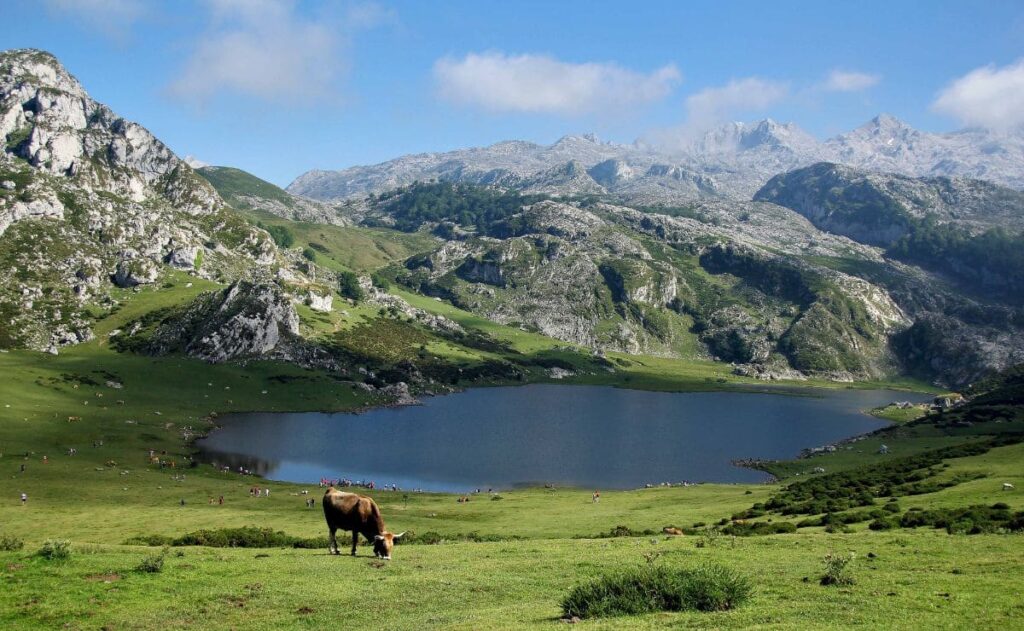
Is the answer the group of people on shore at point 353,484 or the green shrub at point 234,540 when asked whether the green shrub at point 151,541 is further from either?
the group of people on shore at point 353,484

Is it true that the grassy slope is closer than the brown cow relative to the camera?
Yes

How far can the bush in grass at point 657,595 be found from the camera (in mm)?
20984

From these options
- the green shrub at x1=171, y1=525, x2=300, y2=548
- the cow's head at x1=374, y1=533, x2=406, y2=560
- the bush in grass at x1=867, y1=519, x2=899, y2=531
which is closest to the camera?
the cow's head at x1=374, y1=533, x2=406, y2=560

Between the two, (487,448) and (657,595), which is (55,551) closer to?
(657,595)

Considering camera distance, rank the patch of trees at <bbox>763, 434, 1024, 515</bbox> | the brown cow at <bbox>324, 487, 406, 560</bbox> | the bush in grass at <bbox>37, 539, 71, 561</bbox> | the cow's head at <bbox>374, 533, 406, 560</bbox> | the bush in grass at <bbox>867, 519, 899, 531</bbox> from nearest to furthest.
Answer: the bush in grass at <bbox>37, 539, 71, 561</bbox> → the cow's head at <bbox>374, 533, 406, 560</bbox> → the brown cow at <bbox>324, 487, 406, 560</bbox> → the bush in grass at <bbox>867, 519, 899, 531</bbox> → the patch of trees at <bbox>763, 434, 1024, 515</bbox>

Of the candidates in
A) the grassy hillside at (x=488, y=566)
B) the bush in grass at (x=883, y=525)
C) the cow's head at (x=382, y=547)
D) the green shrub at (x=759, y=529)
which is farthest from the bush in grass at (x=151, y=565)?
the bush in grass at (x=883, y=525)

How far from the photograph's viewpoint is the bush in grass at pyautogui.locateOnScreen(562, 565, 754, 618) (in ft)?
68.8

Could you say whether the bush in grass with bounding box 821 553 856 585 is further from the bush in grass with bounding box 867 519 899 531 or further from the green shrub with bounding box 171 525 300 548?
the green shrub with bounding box 171 525 300 548

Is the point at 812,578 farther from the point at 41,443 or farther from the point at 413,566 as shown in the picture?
the point at 41,443

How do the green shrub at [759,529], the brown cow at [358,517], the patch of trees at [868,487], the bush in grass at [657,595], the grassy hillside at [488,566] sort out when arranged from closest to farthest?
the bush in grass at [657,595], the grassy hillside at [488,566], the brown cow at [358,517], the green shrub at [759,529], the patch of trees at [868,487]

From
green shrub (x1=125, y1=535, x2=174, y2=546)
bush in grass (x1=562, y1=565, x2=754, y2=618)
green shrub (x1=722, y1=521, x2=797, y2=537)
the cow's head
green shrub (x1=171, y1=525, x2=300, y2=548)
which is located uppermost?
bush in grass (x1=562, y1=565, x2=754, y2=618)

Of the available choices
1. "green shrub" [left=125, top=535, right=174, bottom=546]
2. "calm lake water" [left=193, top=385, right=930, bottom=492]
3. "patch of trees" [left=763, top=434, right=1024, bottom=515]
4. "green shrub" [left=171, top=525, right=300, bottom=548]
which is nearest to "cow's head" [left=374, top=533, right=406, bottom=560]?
"green shrub" [left=171, top=525, right=300, bottom=548]

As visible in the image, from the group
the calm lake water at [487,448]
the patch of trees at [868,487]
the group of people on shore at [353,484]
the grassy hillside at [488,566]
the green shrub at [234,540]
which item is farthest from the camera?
the calm lake water at [487,448]

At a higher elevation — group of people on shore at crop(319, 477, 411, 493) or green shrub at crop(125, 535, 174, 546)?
green shrub at crop(125, 535, 174, 546)
